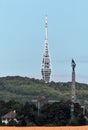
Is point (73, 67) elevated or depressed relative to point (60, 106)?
elevated

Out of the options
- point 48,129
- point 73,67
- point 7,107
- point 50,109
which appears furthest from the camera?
point 73,67

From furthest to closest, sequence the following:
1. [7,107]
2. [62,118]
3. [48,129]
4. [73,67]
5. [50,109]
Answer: [73,67]
[7,107]
[50,109]
[62,118]
[48,129]

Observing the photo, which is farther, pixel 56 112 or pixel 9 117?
pixel 56 112

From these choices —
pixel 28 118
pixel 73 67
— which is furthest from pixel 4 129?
pixel 73 67

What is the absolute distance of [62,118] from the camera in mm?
102875

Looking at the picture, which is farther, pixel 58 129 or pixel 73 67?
pixel 73 67

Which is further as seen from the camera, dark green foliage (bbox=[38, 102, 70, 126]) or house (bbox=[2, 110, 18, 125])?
house (bbox=[2, 110, 18, 125])

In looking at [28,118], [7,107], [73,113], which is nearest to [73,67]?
[7,107]

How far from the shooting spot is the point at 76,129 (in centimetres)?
3716

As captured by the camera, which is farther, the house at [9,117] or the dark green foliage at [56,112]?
the house at [9,117]

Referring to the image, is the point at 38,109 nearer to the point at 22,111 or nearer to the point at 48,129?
the point at 22,111

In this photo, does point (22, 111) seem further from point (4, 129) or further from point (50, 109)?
→ point (4, 129)

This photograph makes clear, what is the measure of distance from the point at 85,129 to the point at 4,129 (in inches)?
168

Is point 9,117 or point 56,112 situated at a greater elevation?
point 56,112
